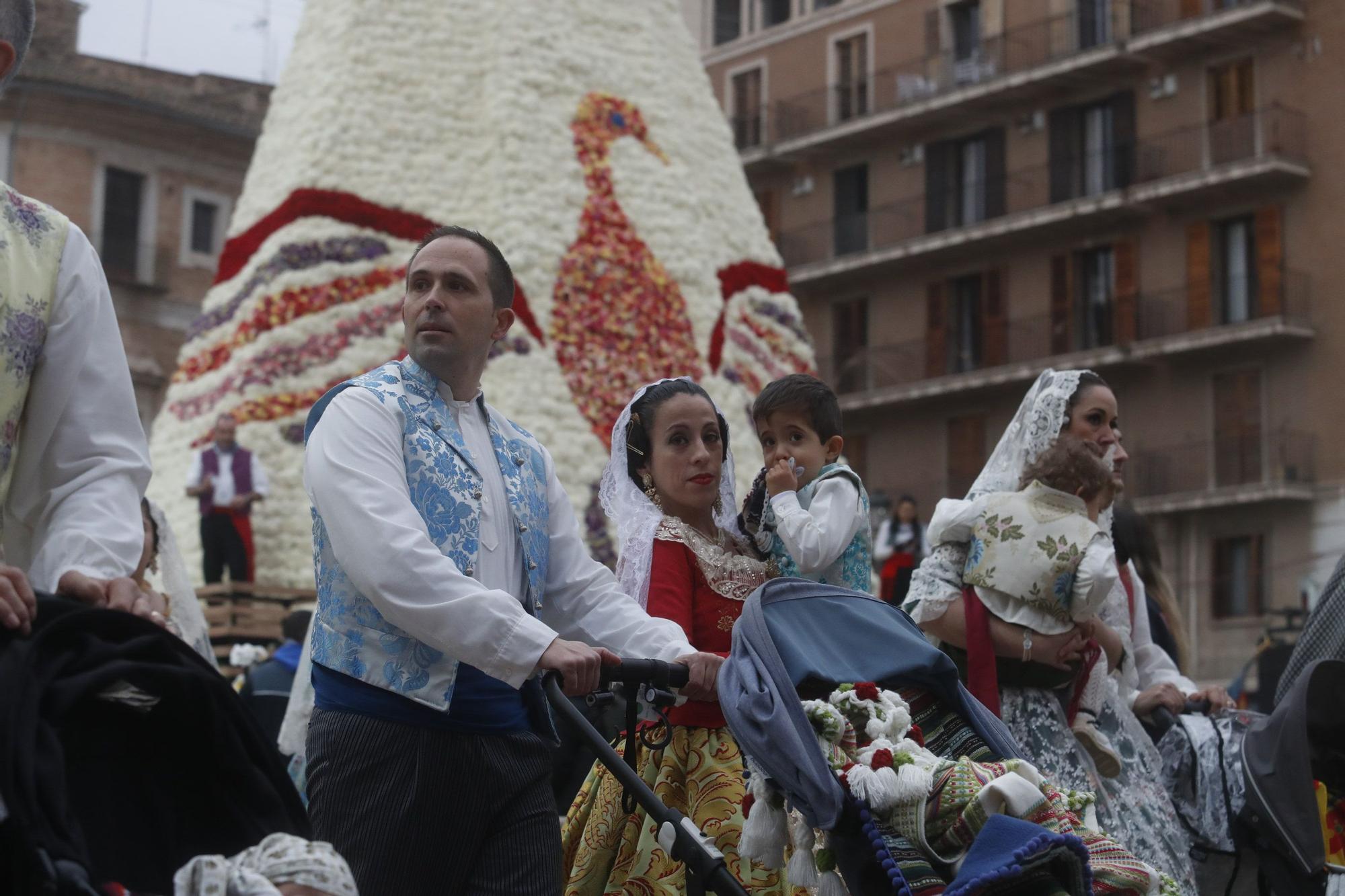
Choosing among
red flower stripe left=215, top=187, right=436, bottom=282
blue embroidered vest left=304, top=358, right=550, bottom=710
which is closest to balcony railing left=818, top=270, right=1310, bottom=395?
red flower stripe left=215, top=187, right=436, bottom=282

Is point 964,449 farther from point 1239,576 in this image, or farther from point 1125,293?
point 1239,576

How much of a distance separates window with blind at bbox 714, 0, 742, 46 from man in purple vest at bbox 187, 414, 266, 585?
24.3m

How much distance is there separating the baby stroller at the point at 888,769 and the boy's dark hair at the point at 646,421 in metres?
0.90

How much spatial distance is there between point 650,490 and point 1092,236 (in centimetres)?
2634

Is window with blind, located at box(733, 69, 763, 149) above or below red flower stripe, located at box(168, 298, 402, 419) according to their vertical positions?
above

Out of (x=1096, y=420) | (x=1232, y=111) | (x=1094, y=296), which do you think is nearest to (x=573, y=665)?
(x=1096, y=420)

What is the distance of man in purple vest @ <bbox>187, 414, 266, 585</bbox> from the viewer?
13648 mm

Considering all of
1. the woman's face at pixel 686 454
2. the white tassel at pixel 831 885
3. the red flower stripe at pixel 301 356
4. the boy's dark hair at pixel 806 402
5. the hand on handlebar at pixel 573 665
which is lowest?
the white tassel at pixel 831 885

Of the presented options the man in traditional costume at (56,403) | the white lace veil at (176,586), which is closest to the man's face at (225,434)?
the white lace veil at (176,586)

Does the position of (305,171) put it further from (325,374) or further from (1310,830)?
(1310,830)

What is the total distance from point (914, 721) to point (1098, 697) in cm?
166

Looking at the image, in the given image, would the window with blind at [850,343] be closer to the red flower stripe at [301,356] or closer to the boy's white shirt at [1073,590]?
the red flower stripe at [301,356]

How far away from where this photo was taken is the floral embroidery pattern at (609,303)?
1467 centimetres

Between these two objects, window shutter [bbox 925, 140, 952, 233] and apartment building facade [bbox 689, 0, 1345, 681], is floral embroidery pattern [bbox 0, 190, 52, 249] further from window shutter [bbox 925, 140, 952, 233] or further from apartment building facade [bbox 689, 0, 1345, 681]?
window shutter [bbox 925, 140, 952, 233]
